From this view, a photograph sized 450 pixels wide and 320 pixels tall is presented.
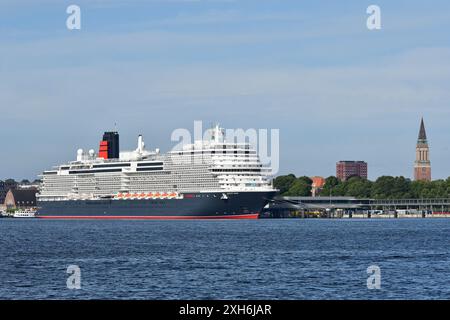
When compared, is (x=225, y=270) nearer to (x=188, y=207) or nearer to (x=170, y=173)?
(x=188, y=207)

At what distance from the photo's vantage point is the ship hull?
13950 centimetres

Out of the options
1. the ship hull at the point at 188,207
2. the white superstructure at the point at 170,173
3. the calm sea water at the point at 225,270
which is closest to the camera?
the calm sea water at the point at 225,270

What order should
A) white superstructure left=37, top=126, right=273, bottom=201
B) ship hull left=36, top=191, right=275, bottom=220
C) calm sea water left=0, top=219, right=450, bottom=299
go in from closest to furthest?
calm sea water left=0, top=219, right=450, bottom=299
ship hull left=36, top=191, right=275, bottom=220
white superstructure left=37, top=126, right=273, bottom=201

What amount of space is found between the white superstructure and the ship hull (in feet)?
5.49

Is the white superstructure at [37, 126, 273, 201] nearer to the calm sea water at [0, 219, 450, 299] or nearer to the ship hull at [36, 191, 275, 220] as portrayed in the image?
the ship hull at [36, 191, 275, 220]

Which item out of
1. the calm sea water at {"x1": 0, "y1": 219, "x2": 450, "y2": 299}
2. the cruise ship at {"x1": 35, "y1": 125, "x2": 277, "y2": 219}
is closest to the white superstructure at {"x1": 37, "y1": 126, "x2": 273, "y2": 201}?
the cruise ship at {"x1": 35, "y1": 125, "x2": 277, "y2": 219}

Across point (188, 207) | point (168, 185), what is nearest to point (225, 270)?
point (188, 207)

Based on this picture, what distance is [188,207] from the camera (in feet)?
466

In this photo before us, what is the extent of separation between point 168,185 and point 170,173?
91.7 inches

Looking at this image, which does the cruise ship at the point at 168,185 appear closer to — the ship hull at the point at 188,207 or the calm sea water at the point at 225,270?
the ship hull at the point at 188,207

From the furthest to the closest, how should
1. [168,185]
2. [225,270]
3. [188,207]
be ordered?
1. [168,185]
2. [188,207]
3. [225,270]

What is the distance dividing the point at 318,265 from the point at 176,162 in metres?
106

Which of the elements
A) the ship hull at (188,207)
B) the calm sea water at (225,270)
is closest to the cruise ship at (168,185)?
the ship hull at (188,207)

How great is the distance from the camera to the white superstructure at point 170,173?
145000 mm
